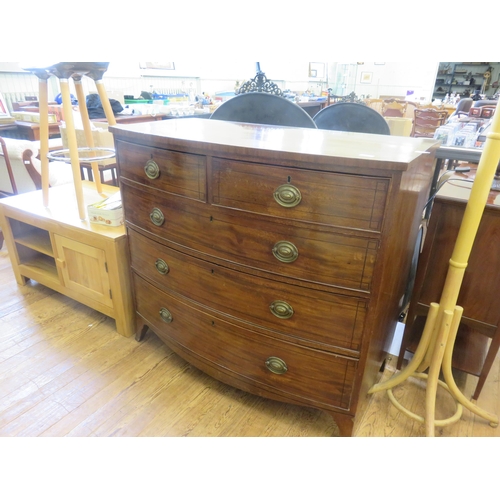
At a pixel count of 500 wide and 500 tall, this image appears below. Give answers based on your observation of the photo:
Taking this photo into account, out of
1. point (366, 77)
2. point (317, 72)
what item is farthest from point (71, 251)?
point (366, 77)

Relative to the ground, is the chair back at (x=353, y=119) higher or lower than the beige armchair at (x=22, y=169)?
higher

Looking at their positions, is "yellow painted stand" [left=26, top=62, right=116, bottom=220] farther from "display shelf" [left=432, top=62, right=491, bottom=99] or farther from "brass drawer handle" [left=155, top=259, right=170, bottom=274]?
"display shelf" [left=432, top=62, right=491, bottom=99]

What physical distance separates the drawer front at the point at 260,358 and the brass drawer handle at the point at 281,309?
0.32ft

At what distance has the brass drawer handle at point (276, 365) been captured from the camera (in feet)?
3.72

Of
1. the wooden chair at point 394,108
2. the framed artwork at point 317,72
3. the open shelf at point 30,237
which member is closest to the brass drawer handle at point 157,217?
the open shelf at point 30,237

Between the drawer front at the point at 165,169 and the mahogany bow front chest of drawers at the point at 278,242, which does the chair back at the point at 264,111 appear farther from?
the drawer front at the point at 165,169

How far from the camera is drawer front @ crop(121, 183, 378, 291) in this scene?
903 millimetres

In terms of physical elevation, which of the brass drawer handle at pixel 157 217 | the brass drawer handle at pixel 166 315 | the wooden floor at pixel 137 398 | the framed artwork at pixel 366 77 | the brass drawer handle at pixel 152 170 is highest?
the framed artwork at pixel 366 77

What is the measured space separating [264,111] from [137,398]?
1318mm

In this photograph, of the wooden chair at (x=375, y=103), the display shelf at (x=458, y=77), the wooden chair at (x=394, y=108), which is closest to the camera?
the wooden chair at (x=394, y=108)

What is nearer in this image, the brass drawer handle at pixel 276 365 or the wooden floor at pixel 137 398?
the brass drawer handle at pixel 276 365

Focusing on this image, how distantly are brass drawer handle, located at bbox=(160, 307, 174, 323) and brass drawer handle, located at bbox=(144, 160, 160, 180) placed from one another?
513 mm
